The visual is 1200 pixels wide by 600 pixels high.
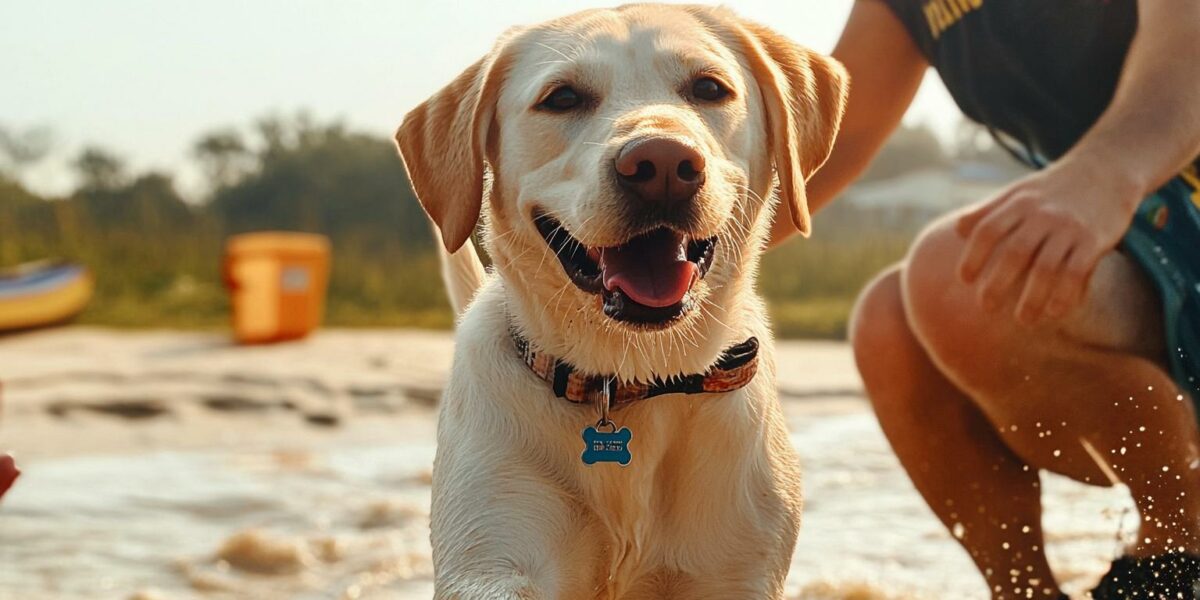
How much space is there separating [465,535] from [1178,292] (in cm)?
174

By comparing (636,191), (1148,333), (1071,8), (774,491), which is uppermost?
→ (636,191)

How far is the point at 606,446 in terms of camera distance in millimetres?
2115

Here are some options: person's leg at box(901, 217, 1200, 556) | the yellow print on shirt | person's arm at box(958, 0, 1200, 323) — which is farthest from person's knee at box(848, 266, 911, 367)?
person's arm at box(958, 0, 1200, 323)

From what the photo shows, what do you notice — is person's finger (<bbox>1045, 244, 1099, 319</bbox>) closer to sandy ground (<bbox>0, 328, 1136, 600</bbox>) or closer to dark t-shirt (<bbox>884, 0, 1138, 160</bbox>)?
sandy ground (<bbox>0, 328, 1136, 600</bbox>)

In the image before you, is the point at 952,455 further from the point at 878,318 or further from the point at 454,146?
the point at 454,146

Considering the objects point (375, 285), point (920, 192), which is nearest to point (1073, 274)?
point (375, 285)

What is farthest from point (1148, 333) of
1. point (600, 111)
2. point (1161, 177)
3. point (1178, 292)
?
point (600, 111)

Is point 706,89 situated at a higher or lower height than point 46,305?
higher

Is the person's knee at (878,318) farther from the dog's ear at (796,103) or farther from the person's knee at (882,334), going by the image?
the dog's ear at (796,103)

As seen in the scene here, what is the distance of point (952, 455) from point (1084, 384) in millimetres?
431

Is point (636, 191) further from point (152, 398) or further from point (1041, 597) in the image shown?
point (152, 398)

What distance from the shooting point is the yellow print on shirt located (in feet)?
9.86

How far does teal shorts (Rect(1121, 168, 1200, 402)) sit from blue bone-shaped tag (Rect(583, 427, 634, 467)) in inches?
55.0

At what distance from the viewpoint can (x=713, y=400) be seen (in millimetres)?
2209
